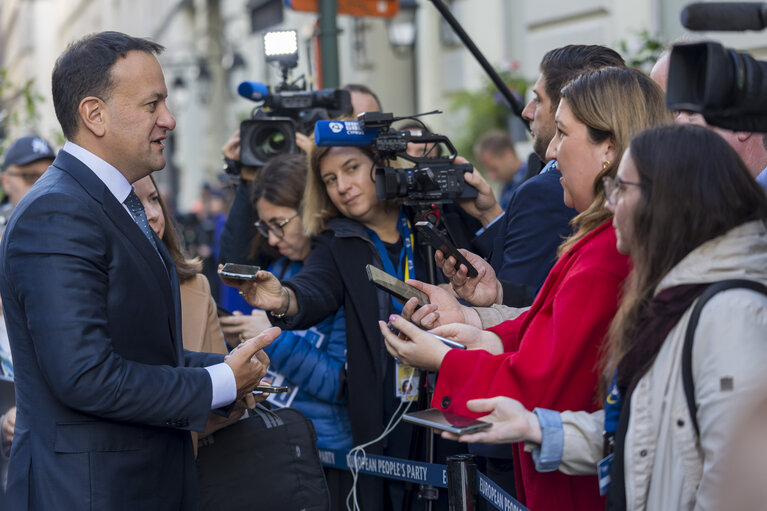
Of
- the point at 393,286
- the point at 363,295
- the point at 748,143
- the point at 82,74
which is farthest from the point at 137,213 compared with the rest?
the point at 748,143

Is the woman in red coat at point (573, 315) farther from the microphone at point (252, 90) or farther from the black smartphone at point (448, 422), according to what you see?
the microphone at point (252, 90)

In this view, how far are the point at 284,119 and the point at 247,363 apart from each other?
1858mm

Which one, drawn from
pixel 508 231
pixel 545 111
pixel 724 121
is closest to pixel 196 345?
pixel 508 231

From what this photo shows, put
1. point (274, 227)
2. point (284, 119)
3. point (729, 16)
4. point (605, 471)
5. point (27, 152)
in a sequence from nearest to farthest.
→ point (729, 16) < point (605, 471) < point (274, 227) < point (284, 119) < point (27, 152)

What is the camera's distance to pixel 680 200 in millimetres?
1955

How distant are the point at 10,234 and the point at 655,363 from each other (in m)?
1.56

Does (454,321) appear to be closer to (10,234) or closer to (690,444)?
(690,444)

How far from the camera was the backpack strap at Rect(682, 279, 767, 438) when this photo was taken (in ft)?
6.24

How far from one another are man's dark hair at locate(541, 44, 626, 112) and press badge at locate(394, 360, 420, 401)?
1064 mm

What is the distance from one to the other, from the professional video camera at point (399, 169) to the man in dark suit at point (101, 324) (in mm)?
867

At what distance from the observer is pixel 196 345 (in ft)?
10.3

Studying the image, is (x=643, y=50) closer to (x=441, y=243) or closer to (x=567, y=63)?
(x=567, y=63)

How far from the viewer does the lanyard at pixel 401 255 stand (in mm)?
3490

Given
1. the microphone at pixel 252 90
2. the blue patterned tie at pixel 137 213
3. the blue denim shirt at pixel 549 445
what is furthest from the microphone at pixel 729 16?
the microphone at pixel 252 90
